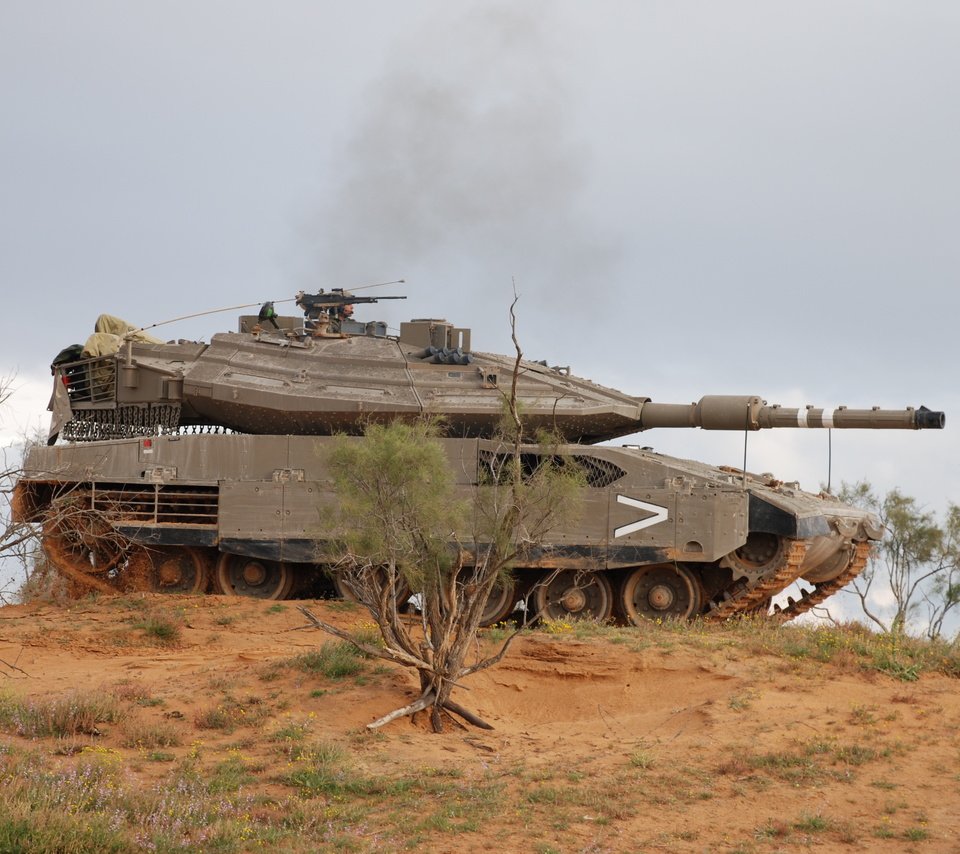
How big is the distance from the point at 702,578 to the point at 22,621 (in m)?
8.86

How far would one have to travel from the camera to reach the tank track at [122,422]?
1933cm

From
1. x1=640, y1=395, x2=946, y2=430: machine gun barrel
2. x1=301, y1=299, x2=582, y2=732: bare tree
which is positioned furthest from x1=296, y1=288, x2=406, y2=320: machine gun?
x1=301, y1=299, x2=582, y2=732: bare tree

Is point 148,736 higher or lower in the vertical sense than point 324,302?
lower

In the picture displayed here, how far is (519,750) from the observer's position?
11055 mm

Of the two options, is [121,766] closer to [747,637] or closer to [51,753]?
[51,753]

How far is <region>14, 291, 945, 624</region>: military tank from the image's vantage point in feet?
56.7

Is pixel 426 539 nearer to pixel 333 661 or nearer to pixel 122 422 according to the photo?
pixel 333 661

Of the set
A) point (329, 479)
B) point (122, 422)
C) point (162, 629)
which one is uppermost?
point (122, 422)

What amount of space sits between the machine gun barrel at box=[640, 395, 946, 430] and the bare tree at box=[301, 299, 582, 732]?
5100 millimetres

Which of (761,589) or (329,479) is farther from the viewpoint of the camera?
(329,479)

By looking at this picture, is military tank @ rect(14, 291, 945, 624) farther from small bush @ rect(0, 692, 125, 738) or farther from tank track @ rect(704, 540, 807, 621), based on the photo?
small bush @ rect(0, 692, 125, 738)

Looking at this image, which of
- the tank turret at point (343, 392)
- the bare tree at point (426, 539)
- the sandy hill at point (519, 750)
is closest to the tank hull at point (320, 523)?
the tank turret at point (343, 392)

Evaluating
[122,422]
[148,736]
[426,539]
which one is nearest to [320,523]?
[426,539]

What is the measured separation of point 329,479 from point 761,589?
18.6 ft
